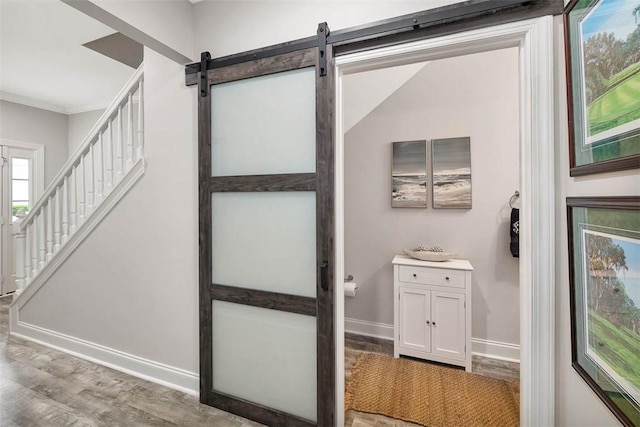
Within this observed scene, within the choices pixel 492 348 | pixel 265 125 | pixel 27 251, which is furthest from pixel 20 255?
pixel 492 348

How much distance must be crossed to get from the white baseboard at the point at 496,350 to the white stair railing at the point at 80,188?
10.6 feet

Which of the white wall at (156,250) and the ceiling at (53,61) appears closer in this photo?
the white wall at (156,250)

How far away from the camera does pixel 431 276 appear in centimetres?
A: 243

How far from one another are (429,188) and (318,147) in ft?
5.15

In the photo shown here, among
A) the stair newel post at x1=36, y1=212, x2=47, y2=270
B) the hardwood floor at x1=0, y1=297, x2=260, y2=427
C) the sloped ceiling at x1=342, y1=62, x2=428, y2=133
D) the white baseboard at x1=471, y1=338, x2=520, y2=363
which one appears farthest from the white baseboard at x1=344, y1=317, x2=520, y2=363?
the stair newel post at x1=36, y1=212, x2=47, y2=270

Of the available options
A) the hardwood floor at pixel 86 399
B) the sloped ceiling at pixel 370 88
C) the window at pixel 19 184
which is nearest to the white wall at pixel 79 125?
the window at pixel 19 184

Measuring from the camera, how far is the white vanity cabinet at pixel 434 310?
2.34 m

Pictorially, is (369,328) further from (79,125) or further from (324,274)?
(79,125)

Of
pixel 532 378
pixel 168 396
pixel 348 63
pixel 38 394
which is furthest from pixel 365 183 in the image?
pixel 38 394

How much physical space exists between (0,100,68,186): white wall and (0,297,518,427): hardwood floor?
3435mm

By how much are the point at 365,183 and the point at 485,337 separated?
1789 millimetres

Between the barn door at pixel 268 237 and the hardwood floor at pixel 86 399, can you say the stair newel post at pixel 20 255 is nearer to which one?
the hardwood floor at pixel 86 399

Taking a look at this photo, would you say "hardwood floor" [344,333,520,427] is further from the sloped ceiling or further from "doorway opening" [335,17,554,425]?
the sloped ceiling

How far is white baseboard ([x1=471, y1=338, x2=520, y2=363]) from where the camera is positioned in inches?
97.7
